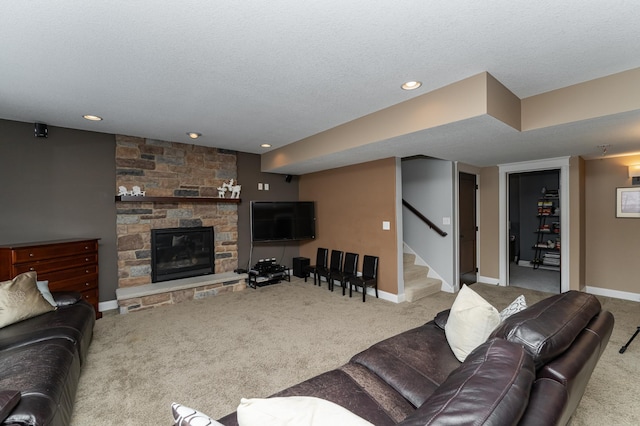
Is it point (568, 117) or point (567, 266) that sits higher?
point (568, 117)

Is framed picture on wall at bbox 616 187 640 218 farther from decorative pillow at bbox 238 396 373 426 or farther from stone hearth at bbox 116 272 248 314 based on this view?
stone hearth at bbox 116 272 248 314

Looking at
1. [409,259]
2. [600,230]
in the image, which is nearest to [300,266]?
[409,259]

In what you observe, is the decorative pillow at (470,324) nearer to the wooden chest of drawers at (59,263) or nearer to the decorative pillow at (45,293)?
the decorative pillow at (45,293)

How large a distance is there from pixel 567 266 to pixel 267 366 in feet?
15.2

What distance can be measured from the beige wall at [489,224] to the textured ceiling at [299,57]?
1790 mm

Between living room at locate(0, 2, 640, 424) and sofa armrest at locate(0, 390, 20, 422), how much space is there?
1.93 m

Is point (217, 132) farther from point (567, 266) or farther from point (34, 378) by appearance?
point (567, 266)

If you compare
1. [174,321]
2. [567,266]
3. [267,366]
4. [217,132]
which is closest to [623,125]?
[567,266]

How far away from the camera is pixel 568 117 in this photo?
8.22ft

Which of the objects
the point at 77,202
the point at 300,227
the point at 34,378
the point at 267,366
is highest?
the point at 77,202

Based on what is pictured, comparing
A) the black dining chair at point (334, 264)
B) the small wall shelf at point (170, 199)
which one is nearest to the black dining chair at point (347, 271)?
the black dining chair at point (334, 264)

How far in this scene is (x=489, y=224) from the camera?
16.9 feet

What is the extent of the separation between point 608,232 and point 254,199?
577 centimetres

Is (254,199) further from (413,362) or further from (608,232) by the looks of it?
(608,232)
